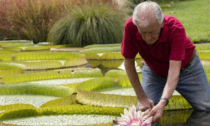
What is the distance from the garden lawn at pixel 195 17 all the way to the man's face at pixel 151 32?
281 inches

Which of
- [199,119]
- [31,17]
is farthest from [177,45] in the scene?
[31,17]

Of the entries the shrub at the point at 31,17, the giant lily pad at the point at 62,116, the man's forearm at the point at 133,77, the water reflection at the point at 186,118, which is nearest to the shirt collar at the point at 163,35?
the man's forearm at the point at 133,77

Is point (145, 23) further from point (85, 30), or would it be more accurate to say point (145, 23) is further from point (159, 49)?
point (85, 30)

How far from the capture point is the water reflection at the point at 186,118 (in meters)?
3.56

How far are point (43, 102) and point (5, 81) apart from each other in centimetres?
116

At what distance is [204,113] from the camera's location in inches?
145

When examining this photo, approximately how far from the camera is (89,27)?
30.1 feet

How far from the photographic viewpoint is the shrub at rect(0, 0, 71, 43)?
36.2ft

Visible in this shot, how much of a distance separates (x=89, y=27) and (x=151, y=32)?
21.0ft

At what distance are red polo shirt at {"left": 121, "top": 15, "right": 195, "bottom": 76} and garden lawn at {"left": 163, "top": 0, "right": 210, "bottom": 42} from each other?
680 centimetres

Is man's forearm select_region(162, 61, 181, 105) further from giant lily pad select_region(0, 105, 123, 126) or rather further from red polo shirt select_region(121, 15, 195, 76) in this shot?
giant lily pad select_region(0, 105, 123, 126)

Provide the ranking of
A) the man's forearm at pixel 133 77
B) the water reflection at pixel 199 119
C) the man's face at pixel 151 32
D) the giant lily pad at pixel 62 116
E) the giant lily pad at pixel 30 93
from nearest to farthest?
the man's face at pixel 151 32
the man's forearm at pixel 133 77
the giant lily pad at pixel 62 116
the water reflection at pixel 199 119
the giant lily pad at pixel 30 93

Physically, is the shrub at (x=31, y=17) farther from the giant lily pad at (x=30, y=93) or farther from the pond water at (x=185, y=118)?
the pond water at (x=185, y=118)

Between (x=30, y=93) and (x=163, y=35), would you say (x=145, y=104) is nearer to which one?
(x=163, y=35)
